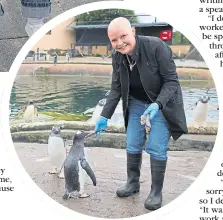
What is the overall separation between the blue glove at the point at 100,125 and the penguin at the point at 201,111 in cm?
38

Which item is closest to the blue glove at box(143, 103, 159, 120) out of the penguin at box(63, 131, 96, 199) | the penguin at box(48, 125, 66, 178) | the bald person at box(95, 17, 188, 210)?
the bald person at box(95, 17, 188, 210)

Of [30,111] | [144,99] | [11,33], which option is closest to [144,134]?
[144,99]

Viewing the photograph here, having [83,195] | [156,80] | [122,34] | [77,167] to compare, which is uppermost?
[122,34]

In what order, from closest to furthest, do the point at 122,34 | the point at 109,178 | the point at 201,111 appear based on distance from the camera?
1. the point at 122,34
2. the point at 201,111
3. the point at 109,178

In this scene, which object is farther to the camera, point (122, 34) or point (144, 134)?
point (144, 134)

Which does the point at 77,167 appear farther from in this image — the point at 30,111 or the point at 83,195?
the point at 30,111

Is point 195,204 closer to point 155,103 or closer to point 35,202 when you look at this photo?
point 155,103

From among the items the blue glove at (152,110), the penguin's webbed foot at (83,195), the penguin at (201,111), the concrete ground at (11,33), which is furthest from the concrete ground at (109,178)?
the concrete ground at (11,33)

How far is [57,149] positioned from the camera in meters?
2.17

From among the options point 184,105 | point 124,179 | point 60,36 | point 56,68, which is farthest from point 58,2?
point 124,179

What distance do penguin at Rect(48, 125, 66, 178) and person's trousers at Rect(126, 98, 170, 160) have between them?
0.94ft

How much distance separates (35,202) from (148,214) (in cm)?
49

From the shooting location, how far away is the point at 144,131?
2123 millimetres

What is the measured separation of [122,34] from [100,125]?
0.40 metres
